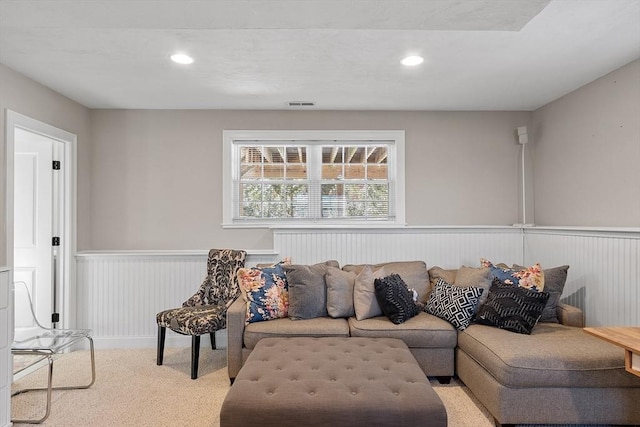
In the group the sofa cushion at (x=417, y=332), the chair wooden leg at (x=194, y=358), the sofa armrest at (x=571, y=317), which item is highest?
the sofa armrest at (x=571, y=317)

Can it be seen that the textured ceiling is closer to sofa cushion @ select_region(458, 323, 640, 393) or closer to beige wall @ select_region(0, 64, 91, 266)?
beige wall @ select_region(0, 64, 91, 266)

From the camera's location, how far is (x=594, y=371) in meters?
2.18

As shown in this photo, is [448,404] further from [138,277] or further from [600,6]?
[138,277]

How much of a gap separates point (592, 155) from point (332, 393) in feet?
10.1

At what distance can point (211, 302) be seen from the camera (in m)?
3.62

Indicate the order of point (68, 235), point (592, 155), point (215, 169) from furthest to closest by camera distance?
point (215, 169) < point (68, 235) < point (592, 155)

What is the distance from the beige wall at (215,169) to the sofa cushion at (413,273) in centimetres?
84

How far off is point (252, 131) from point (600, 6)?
10.1 ft

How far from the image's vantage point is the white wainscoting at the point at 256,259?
3.87 m

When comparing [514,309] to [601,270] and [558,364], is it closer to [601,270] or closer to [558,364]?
[558,364]

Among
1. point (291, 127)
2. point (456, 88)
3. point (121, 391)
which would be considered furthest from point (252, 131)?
point (121, 391)

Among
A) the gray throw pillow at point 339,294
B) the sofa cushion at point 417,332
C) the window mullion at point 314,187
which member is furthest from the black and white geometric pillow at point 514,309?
the window mullion at point 314,187

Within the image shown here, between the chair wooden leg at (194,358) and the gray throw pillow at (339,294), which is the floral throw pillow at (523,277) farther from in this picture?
the chair wooden leg at (194,358)

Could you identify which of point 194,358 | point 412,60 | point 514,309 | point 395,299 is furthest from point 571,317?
point 194,358
